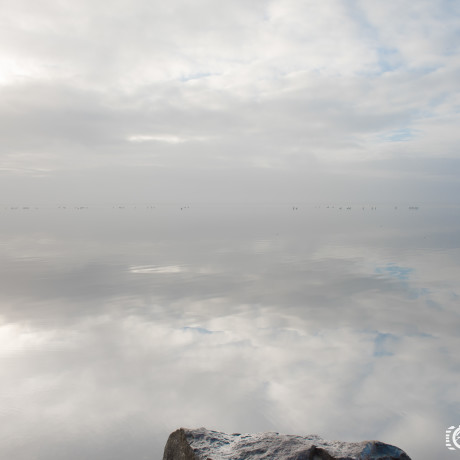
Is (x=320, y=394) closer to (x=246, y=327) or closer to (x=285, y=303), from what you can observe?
(x=246, y=327)

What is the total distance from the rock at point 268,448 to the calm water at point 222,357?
5.98 ft

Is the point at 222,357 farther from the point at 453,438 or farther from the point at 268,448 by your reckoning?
the point at 268,448

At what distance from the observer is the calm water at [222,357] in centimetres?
650

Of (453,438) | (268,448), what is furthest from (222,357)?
(268,448)

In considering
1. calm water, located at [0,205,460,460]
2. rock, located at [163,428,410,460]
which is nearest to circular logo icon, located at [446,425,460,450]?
calm water, located at [0,205,460,460]

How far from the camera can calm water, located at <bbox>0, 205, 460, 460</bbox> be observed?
6.50 meters

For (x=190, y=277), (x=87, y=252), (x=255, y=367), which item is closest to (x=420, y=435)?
(x=255, y=367)

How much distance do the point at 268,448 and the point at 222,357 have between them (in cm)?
493

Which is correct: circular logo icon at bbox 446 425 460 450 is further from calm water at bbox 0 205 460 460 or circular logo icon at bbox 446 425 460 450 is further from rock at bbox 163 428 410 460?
rock at bbox 163 428 410 460

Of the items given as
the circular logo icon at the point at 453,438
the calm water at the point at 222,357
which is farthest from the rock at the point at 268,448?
the circular logo icon at the point at 453,438

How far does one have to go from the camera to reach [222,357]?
359 inches

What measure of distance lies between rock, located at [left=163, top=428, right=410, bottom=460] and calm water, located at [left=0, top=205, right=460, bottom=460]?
71.7 inches

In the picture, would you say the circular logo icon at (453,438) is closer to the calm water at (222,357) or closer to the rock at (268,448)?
the calm water at (222,357)

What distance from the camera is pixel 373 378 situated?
812cm
